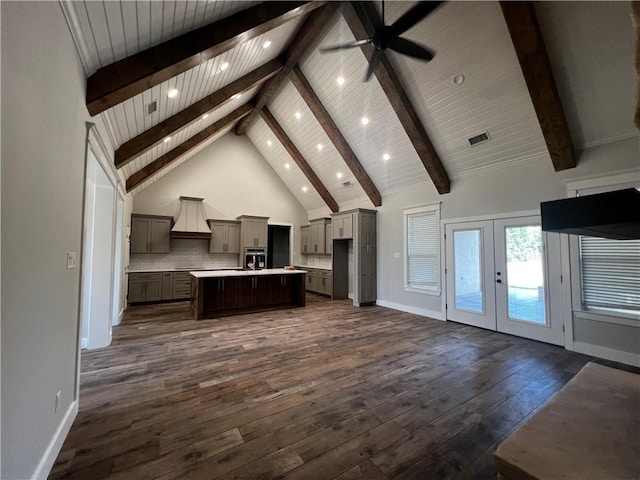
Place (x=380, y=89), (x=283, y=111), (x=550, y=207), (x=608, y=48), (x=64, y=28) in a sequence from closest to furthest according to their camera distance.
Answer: (x=550, y=207) < (x=64, y=28) < (x=608, y=48) < (x=380, y=89) < (x=283, y=111)

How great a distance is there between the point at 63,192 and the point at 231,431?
85.3 inches

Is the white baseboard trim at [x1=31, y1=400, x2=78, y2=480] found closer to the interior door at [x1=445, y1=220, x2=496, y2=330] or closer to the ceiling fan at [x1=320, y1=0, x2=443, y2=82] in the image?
the ceiling fan at [x1=320, y1=0, x2=443, y2=82]

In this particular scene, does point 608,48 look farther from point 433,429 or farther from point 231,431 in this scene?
point 231,431

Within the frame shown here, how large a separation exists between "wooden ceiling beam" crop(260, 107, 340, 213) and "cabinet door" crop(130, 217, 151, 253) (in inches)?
167

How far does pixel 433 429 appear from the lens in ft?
7.02

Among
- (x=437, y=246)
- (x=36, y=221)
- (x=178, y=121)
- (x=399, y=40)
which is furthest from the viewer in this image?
(x=437, y=246)

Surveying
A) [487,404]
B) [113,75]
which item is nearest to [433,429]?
Answer: [487,404]

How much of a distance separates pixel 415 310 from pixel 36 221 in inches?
245

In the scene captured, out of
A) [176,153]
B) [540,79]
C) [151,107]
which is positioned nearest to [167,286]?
[176,153]

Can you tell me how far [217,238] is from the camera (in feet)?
26.4

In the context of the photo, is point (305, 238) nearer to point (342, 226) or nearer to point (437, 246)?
point (342, 226)

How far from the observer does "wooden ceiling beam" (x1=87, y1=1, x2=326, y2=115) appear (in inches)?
96.3

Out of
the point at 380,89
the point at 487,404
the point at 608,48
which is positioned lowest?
the point at 487,404

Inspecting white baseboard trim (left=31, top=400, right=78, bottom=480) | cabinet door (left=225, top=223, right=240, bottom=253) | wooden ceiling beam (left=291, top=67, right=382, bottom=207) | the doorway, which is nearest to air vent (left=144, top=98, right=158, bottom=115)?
wooden ceiling beam (left=291, top=67, right=382, bottom=207)
